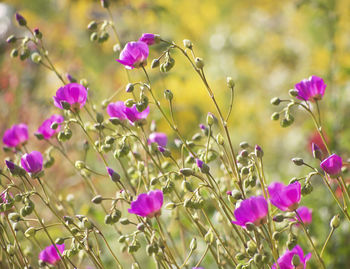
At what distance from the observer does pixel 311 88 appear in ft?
1.81

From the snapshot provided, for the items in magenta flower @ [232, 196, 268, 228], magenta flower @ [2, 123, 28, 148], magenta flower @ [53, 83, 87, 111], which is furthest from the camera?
magenta flower @ [2, 123, 28, 148]

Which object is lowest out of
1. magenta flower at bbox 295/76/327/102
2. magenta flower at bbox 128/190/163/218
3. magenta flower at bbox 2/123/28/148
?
magenta flower at bbox 128/190/163/218

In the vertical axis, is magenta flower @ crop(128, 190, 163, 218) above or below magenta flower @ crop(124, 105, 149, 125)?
below

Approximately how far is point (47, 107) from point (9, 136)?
2.63ft

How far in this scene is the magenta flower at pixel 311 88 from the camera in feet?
1.79

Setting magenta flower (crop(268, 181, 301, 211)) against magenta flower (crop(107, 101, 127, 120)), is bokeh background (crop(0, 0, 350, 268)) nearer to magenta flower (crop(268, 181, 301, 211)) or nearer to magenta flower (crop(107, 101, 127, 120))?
magenta flower (crop(107, 101, 127, 120))

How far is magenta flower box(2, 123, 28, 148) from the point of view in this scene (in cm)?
67

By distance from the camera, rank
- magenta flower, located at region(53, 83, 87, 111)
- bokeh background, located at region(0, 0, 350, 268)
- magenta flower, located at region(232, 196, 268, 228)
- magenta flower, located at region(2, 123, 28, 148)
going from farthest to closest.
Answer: bokeh background, located at region(0, 0, 350, 268) < magenta flower, located at region(2, 123, 28, 148) < magenta flower, located at region(53, 83, 87, 111) < magenta flower, located at region(232, 196, 268, 228)

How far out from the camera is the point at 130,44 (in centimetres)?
52

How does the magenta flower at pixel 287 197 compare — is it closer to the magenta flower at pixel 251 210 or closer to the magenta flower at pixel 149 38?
the magenta flower at pixel 251 210

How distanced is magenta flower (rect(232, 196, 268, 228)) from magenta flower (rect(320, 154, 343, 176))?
8cm

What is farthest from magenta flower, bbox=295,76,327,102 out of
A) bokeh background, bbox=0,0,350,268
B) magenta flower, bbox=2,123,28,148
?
bokeh background, bbox=0,0,350,268

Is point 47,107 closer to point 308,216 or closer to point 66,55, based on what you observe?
point 66,55

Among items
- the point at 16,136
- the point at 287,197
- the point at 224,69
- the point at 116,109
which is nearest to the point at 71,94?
the point at 116,109
